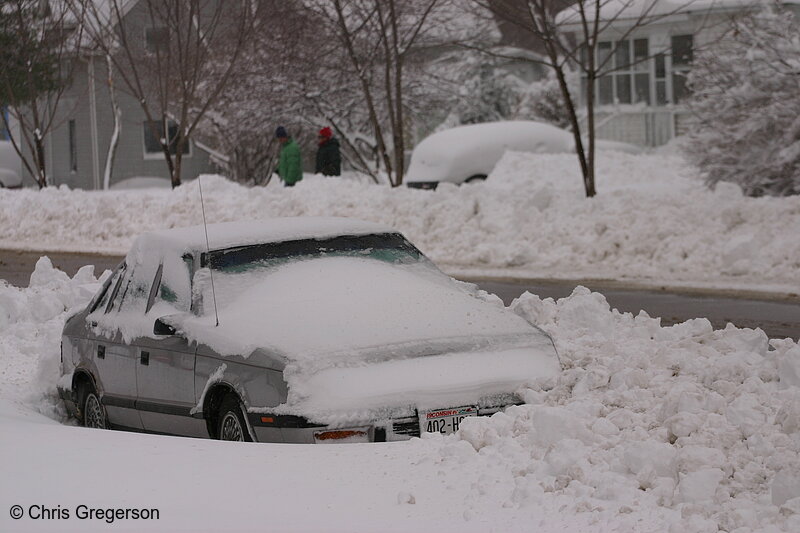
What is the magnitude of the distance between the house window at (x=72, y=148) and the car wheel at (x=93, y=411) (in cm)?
3602

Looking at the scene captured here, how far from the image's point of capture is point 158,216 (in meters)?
24.4

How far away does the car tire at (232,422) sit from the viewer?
23.3 feet

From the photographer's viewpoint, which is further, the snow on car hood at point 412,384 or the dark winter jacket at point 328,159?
the dark winter jacket at point 328,159

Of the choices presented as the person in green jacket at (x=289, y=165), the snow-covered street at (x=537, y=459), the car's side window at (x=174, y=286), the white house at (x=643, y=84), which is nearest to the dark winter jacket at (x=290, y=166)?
the person in green jacket at (x=289, y=165)

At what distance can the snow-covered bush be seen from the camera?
20.6 m

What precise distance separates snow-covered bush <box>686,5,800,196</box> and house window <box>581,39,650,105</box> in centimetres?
1609

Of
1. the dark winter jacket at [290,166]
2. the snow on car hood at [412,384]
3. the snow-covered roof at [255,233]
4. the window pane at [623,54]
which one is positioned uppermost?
the window pane at [623,54]

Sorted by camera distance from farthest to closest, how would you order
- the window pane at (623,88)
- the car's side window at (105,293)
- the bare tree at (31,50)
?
the window pane at (623,88) < the bare tree at (31,50) < the car's side window at (105,293)

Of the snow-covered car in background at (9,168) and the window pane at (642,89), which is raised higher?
the window pane at (642,89)

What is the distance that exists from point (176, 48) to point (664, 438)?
24.1m

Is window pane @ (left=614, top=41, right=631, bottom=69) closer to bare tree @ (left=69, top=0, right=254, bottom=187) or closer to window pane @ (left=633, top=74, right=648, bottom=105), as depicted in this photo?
window pane @ (left=633, top=74, right=648, bottom=105)

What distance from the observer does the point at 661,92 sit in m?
39.6

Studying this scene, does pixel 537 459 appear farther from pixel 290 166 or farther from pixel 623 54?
pixel 623 54

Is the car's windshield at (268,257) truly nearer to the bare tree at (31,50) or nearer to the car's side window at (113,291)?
the car's side window at (113,291)
